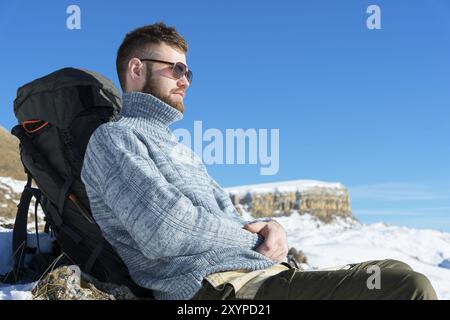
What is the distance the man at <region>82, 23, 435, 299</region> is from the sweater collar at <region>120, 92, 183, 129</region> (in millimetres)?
16

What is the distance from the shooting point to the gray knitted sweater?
2867 mm

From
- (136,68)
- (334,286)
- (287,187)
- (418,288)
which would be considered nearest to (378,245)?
(287,187)

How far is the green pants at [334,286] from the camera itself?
8.29ft

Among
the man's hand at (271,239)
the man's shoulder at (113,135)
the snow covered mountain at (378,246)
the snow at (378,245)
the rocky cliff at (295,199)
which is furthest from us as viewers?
the rocky cliff at (295,199)

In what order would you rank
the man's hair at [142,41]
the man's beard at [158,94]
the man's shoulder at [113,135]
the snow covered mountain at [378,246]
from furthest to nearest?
the snow covered mountain at [378,246], the man's hair at [142,41], the man's beard at [158,94], the man's shoulder at [113,135]

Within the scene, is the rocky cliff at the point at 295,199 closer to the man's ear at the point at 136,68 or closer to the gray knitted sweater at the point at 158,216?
the man's ear at the point at 136,68

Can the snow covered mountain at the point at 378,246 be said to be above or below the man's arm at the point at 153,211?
below

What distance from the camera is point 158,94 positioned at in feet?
12.1

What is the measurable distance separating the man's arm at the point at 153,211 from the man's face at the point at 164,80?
728mm

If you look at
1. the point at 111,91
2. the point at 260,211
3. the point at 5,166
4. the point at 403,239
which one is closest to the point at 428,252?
the point at 403,239

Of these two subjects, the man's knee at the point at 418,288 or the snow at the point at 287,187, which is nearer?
the man's knee at the point at 418,288

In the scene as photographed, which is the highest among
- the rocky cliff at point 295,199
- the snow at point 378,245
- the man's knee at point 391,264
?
the man's knee at point 391,264

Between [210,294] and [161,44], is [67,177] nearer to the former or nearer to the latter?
[161,44]

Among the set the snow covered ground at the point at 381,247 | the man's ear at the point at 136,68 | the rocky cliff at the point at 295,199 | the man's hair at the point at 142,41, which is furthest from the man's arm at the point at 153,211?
the rocky cliff at the point at 295,199
